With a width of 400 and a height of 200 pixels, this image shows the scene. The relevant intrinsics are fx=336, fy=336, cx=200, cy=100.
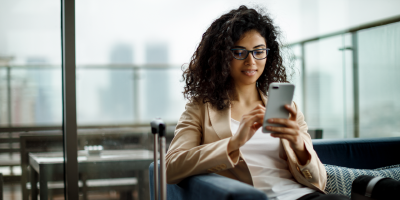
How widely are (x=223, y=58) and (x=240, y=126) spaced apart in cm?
36

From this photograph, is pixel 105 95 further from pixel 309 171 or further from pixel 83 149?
pixel 309 171

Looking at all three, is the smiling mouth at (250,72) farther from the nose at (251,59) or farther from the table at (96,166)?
the table at (96,166)

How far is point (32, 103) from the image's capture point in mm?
2186

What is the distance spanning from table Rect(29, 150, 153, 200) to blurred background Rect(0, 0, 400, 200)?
5 cm

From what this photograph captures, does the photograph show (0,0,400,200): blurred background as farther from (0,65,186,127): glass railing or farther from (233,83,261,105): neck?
(233,83,261,105): neck

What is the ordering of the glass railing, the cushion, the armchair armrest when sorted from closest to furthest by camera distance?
the armchair armrest < the cushion < the glass railing

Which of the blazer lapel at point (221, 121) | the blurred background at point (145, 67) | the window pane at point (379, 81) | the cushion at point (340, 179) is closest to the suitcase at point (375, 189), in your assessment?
the cushion at point (340, 179)

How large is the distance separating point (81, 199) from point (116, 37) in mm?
1158

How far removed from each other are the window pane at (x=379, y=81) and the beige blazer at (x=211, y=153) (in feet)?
6.02

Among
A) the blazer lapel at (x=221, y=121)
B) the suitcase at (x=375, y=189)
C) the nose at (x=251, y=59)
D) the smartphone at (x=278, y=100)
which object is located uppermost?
the nose at (x=251, y=59)

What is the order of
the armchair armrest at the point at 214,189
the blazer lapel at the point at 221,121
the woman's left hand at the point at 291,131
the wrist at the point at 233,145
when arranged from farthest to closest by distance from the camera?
the blazer lapel at the point at 221,121
the wrist at the point at 233,145
the woman's left hand at the point at 291,131
the armchair armrest at the point at 214,189

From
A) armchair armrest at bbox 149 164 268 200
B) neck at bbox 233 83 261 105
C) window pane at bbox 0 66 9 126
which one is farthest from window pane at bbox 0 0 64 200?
neck at bbox 233 83 261 105

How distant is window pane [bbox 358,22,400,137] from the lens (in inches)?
118

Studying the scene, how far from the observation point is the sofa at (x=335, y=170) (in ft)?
3.47
